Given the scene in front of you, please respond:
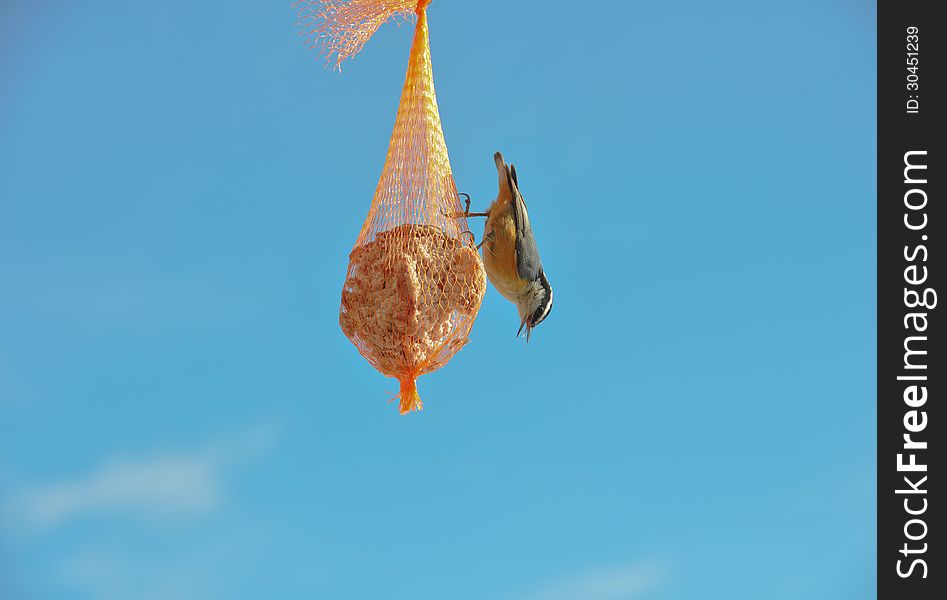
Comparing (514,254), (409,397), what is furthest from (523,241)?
(409,397)

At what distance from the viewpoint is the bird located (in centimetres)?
548

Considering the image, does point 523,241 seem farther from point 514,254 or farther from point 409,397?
point 409,397

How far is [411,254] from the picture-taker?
5246 millimetres

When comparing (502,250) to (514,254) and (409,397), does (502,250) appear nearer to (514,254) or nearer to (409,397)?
(514,254)

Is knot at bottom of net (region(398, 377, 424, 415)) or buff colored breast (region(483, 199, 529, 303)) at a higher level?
buff colored breast (region(483, 199, 529, 303))

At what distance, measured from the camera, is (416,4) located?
532cm

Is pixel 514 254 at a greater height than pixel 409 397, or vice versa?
pixel 514 254

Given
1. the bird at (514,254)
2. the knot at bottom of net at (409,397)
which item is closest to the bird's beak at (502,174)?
the bird at (514,254)

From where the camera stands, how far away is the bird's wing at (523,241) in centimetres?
547

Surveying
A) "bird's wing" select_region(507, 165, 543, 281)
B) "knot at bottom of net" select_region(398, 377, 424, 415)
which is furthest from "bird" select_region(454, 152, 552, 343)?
"knot at bottom of net" select_region(398, 377, 424, 415)

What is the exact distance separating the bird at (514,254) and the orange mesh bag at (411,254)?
0.12m

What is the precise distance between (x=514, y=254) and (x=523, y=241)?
0.07 metres

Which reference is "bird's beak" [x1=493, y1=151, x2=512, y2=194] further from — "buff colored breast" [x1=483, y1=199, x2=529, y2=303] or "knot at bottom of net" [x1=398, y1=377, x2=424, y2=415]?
"knot at bottom of net" [x1=398, y1=377, x2=424, y2=415]
